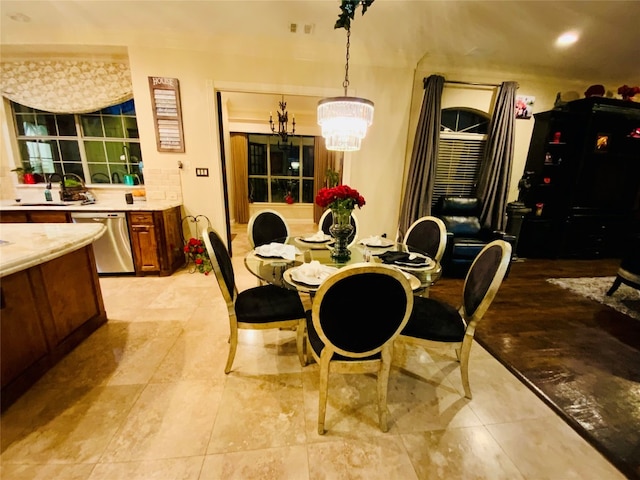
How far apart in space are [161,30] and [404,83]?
9.84ft

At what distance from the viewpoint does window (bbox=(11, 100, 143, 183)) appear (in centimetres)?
350

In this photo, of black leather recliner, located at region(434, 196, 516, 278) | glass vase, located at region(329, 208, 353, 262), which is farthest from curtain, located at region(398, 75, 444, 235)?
glass vase, located at region(329, 208, 353, 262)

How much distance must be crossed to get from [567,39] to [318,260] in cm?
382

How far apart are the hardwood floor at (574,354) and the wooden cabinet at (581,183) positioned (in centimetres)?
150

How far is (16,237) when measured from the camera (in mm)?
1635

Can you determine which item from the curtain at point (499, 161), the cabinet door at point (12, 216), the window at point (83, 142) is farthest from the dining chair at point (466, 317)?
the window at point (83, 142)

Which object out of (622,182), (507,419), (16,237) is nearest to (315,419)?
(507,419)

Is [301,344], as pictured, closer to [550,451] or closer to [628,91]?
[550,451]

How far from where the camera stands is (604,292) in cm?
297

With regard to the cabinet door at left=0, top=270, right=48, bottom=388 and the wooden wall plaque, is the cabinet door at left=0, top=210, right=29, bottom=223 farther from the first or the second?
the cabinet door at left=0, top=270, right=48, bottom=388

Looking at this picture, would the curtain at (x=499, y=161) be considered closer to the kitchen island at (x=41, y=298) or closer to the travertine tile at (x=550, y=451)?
the travertine tile at (x=550, y=451)

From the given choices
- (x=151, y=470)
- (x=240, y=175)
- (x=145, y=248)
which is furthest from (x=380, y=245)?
(x=240, y=175)

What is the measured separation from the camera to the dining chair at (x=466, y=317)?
140cm

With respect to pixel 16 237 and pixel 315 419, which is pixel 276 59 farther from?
pixel 315 419
